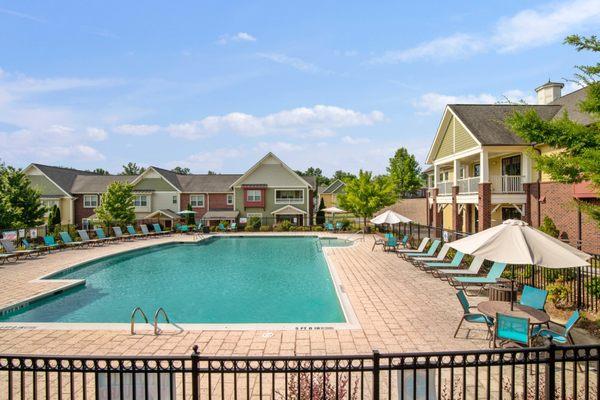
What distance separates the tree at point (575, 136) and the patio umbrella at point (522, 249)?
1219mm

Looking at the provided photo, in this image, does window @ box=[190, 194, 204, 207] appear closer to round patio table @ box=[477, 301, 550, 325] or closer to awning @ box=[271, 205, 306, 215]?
awning @ box=[271, 205, 306, 215]

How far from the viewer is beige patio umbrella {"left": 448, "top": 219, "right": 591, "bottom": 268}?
238 inches

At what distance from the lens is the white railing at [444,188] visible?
26.8 meters

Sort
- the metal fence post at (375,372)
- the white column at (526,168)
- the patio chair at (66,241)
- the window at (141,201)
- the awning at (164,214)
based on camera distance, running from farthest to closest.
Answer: the window at (141,201), the awning at (164,214), the patio chair at (66,241), the white column at (526,168), the metal fence post at (375,372)

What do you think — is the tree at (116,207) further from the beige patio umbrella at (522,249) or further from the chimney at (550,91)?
the chimney at (550,91)

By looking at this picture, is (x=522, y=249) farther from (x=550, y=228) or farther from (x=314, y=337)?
(x=550, y=228)

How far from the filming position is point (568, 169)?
717 cm

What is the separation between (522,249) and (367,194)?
85.8ft

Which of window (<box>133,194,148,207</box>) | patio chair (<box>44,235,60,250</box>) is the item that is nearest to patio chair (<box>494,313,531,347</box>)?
patio chair (<box>44,235,60,250</box>)

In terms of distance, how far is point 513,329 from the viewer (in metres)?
6.00

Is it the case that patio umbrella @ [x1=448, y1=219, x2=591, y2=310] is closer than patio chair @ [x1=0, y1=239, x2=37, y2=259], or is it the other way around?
patio umbrella @ [x1=448, y1=219, x2=591, y2=310]

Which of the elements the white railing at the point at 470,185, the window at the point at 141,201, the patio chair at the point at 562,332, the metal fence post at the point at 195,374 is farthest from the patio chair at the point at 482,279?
the window at the point at 141,201

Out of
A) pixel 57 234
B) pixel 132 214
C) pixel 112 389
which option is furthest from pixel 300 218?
pixel 112 389

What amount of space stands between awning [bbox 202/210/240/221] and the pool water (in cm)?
1531
